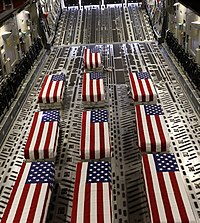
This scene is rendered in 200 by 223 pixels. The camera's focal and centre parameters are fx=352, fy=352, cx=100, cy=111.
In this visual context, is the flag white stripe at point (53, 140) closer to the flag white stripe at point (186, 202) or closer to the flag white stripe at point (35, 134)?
the flag white stripe at point (35, 134)

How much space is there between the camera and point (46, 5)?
66.3 ft

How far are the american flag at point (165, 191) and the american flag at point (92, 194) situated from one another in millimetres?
786

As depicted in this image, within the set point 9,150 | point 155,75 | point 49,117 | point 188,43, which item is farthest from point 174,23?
point 9,150

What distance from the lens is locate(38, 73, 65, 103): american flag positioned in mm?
11242

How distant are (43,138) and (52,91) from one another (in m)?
3.09

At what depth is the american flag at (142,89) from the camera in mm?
10703

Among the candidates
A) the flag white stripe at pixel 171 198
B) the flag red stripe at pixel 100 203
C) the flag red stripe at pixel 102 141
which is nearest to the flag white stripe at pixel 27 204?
the flag red stripe at pixel 100 203

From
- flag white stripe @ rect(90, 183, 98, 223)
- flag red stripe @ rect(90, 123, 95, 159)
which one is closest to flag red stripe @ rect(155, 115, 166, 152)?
flag red stripe @ rect(90, 123, 95, 159)

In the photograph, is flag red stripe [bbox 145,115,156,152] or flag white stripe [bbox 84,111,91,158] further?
flag red stripe [bbox 145,115,156,152]

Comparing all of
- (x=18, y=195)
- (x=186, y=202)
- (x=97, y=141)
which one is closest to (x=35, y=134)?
(x=97, y=141)

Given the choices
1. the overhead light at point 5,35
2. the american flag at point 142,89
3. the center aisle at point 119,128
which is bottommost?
the center aisle at point 119,128

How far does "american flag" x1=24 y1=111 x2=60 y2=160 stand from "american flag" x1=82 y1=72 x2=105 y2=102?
158cm

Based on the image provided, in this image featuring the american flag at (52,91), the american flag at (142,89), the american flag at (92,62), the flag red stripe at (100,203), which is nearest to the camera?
the flag red stripe at (100,203)

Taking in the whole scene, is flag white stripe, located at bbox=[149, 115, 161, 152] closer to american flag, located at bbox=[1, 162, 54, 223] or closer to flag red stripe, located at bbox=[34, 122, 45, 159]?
american flag, located at bbox=[1, 162, 54, 223]
